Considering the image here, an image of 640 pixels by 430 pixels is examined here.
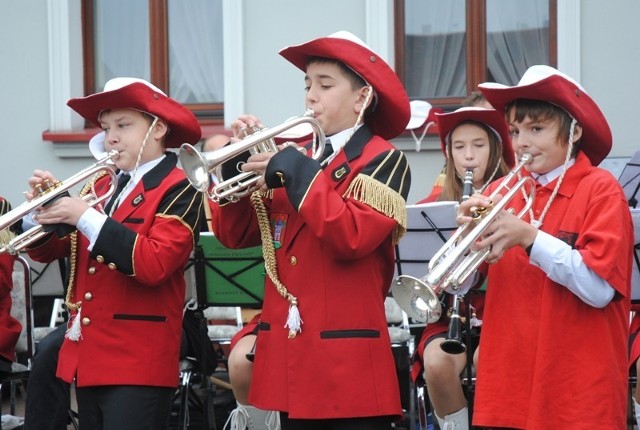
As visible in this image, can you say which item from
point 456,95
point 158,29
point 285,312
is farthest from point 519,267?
point 158,29

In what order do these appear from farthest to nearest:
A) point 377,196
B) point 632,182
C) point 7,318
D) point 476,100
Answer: point 476,100
point 632,182
point 7,318
point 377,196

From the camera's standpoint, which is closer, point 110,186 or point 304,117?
point 304,117

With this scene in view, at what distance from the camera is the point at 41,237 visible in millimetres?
4359

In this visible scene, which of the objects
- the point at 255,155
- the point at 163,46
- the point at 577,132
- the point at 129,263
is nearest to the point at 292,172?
the point at 255,155

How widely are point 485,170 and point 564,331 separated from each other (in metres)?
2.05

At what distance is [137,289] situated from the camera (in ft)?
14.1

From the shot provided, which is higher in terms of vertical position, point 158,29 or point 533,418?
point 158,29

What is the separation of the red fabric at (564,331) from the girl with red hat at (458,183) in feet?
3.83

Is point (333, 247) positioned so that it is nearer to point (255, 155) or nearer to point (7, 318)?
point (255, 155)

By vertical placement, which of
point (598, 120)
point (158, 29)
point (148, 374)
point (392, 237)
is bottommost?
point (148, 374)

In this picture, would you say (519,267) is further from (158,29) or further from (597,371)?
(158,29)

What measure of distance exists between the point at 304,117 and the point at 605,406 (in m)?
1.34

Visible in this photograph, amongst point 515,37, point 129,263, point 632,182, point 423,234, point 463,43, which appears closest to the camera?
point 129,263

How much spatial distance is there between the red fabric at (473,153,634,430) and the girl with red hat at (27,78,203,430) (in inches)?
49.2
